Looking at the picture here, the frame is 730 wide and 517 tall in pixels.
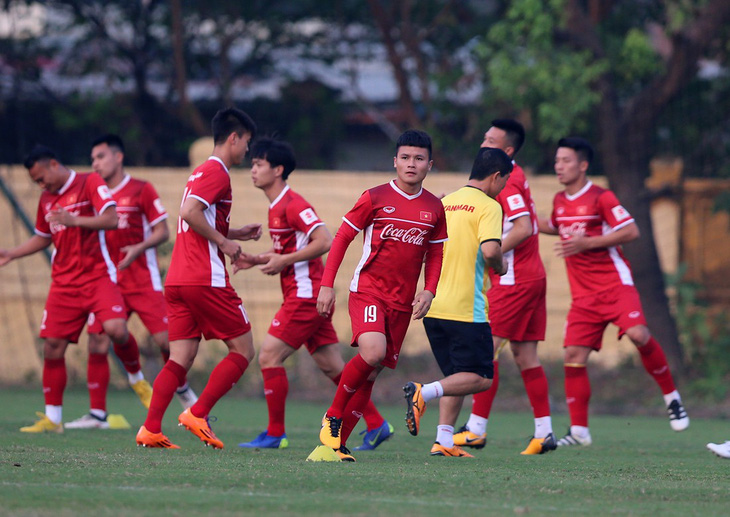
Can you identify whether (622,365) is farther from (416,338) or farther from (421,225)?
(421,225)

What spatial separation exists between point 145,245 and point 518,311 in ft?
10.6

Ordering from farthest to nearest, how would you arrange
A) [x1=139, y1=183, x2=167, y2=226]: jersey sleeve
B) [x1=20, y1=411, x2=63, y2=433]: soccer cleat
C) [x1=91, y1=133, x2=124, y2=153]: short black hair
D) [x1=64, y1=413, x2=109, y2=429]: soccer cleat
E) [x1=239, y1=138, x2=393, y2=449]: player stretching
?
[x1=91, y1=133, x2=124, y2=153]: short black hair
[x1=139, y1=183, x2=167, y2=226]: jersey sleeve
[x1=64, y1=413, x2=109, y2=429]: soccer cleat
[x1=20, y1=411, x2=63, y2=433]: soccer cleat
[x1=239, y1=138, x2=393, y2=449]: player stretching

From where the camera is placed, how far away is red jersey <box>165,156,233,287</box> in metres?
6.82

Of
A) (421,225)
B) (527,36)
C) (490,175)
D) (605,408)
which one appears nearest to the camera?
(421,225)

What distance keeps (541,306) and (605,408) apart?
535 centimetres

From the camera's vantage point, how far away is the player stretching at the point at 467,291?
683cm

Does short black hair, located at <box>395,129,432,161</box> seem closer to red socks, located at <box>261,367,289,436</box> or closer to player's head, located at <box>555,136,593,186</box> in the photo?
red socks, located at <box>261,367,289,436</box>

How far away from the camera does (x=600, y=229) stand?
869cm

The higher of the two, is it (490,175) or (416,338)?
(490,175)

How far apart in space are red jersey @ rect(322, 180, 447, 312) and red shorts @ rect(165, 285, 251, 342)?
926mm

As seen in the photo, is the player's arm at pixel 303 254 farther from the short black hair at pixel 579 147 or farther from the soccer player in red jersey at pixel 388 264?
the short black hair at pixel 579 147

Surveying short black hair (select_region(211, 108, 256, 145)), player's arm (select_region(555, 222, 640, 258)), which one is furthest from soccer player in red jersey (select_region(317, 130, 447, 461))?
player's arm (select_region(555, 222, 640, 258))

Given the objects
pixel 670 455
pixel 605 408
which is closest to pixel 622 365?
pixel 605 408

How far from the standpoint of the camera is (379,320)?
632cm
